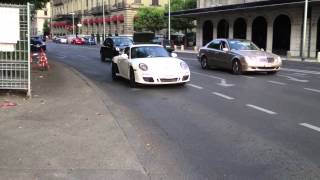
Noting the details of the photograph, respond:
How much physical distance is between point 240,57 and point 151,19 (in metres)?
58.0

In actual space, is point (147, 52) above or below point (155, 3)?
below

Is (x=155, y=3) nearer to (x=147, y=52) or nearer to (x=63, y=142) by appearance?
(x=147, y=52)

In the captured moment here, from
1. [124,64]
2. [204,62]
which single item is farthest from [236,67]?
[124,64]

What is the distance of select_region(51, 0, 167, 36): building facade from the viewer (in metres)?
86.8

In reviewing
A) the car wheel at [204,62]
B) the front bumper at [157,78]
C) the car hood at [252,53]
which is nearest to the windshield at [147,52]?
the front bumper at [157,78]

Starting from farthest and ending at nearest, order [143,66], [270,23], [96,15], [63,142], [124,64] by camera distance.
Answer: [96,15], [270,23], [124,64], [143,66], [63,142]

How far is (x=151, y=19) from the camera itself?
77438 mm

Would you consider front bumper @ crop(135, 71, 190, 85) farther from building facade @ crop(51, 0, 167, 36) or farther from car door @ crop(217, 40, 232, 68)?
building facade @ crop(51, 0, 167, 36)

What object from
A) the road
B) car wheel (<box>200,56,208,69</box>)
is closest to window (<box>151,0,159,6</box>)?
car wheel (<box>200,56,208,69</box>)

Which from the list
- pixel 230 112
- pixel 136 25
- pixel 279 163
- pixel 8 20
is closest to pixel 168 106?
Answer: pixel 230 112

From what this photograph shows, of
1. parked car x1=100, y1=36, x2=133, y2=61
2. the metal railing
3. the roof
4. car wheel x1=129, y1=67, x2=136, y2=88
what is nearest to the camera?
the metal railing

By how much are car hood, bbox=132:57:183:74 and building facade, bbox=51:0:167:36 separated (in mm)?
70413

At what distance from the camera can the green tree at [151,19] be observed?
7638cm

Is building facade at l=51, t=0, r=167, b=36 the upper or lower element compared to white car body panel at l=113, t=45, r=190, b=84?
upper
